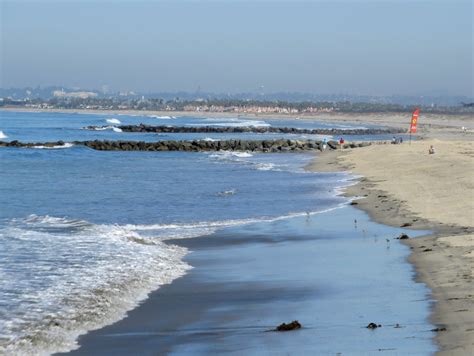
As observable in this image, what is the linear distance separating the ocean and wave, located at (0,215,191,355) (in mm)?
16

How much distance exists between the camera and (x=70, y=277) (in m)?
12.3

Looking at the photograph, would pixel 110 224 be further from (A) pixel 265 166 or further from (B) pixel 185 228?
(A) pixel 265 166

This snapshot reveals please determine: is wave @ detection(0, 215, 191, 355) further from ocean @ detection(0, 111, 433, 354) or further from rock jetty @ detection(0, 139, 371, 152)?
rock jetty @ detection(0, 139, 371, 152)

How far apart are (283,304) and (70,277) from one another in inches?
135

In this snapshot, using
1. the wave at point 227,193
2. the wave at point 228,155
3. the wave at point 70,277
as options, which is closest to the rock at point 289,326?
the wave at point 70,277

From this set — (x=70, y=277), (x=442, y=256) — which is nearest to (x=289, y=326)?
(x=70, y=277)

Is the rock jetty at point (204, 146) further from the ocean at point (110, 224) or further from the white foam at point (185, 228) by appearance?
the white foam at point (185, 228)

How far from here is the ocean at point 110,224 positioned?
10.3 meters

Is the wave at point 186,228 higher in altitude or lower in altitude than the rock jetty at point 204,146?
higher

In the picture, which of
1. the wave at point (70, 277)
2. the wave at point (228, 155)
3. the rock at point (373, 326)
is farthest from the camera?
the wave at point (228, 155)

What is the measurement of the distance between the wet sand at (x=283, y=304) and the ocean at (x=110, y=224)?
257 mm

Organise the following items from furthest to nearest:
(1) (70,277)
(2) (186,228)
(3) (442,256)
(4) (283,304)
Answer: (2) (186,228) → (3) (442,256) → (1) (70,277) → (4) (283,304)

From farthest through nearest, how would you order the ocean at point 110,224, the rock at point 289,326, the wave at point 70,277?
the ocean at point 110,224 < the wave at point 70,277 < the rock at point 289,326

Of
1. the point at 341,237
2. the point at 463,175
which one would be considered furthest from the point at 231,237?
the point at 463,175
